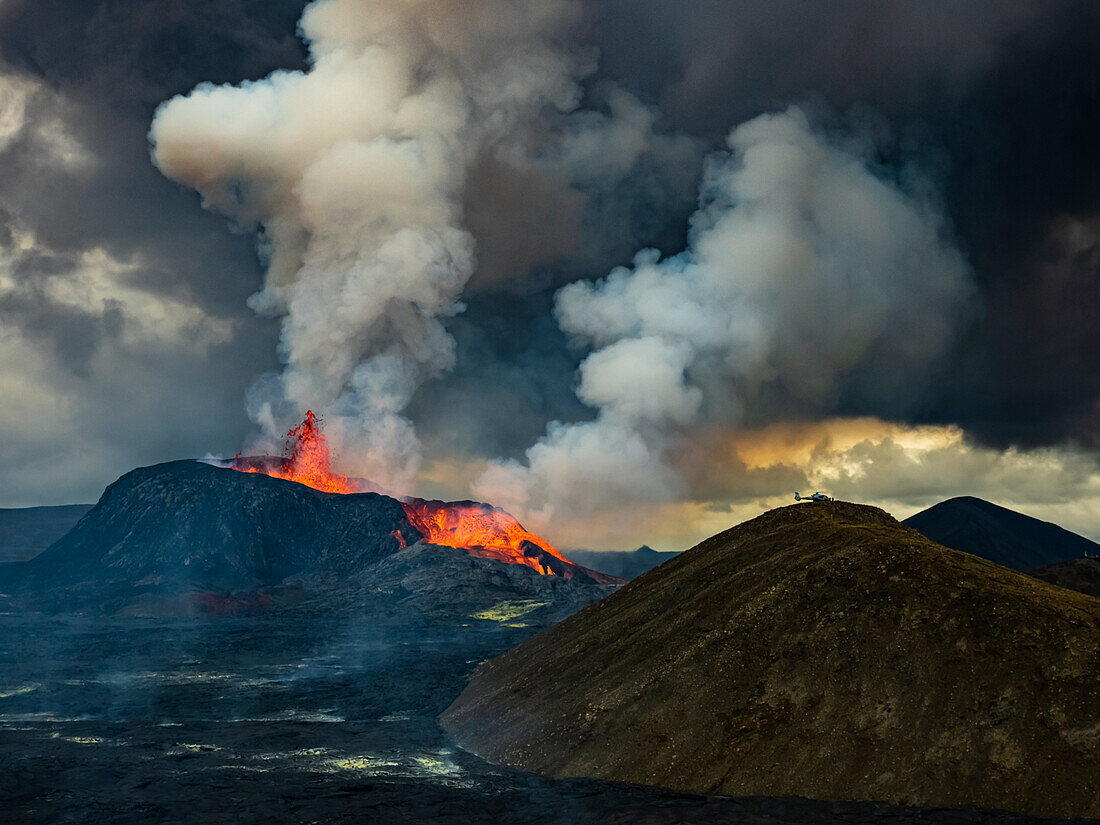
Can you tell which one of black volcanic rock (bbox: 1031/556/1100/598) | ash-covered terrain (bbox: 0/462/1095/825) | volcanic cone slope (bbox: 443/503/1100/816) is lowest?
ash-covered terrain (bbox: 0/462/1095/825)

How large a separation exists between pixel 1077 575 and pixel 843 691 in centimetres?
6542

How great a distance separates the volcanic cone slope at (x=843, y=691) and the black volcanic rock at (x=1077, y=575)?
165 feet

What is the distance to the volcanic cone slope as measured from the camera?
25.3 metres

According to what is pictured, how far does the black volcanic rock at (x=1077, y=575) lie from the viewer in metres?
76.8

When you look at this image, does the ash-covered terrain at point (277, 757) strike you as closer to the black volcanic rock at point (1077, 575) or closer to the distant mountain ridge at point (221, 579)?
the black volcanic rock at point (1077, 575)

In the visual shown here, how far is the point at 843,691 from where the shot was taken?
29.1 m

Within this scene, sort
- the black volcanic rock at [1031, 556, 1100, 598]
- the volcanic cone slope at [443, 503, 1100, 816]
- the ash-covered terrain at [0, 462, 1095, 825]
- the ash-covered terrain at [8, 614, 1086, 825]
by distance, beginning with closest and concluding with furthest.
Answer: the volcanic cone slope at [443, 503, 1100, 816], the ash-covered terrain at [8, 614, 1086, 825], the ash-covered terrain at [0, 462, 1095, 825], the black volcanic rock at [1031, 556, 1100, 598]

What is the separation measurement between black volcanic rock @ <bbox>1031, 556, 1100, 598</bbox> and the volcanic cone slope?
50.3 meters

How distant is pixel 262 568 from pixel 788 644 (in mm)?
183277

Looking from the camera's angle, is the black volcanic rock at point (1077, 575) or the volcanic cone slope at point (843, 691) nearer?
the volcanic cone slope at point (843, 691)

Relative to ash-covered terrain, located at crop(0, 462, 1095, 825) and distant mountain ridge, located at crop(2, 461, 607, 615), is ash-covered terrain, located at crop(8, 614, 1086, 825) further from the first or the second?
distant mountain ridge, located at crop(2, 461, 607, 615)

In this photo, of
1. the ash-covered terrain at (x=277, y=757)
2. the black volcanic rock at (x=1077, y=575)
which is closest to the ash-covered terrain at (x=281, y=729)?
the ash-covered terrain at (x=277, y=757)

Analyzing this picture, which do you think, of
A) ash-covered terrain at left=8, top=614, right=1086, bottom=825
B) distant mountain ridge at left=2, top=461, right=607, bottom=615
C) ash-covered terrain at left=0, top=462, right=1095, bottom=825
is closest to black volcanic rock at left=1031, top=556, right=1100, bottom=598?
ash-covered terrain at left=0, top=462, right=1095, bottom=825

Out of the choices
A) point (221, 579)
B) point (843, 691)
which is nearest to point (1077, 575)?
point (843, 691)
